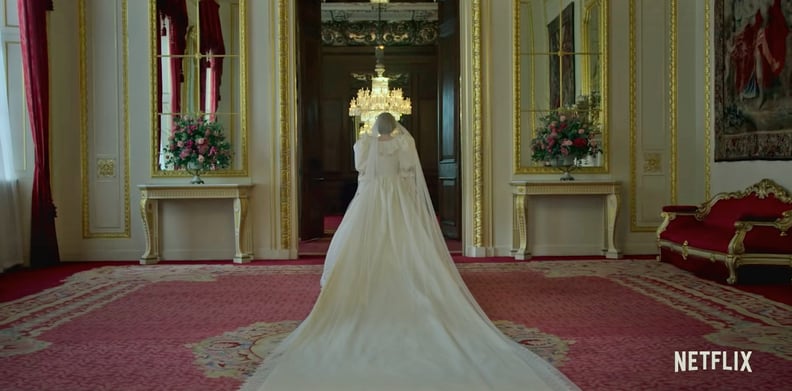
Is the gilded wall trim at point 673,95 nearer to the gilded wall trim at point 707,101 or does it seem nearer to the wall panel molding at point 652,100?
the wall panel molding at point 652,100

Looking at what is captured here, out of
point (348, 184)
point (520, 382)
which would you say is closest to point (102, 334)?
point (520, 382)

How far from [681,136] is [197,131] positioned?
19.6 feet

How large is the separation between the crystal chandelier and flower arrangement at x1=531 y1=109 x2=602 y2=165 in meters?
6.05

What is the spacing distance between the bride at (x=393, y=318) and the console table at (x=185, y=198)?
8.83 ft

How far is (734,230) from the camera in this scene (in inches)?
270

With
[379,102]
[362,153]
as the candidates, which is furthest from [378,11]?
[362,153]

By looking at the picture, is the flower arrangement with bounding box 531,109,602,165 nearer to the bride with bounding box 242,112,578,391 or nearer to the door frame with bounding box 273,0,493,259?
the door frame with bounding box 273,0,493,259

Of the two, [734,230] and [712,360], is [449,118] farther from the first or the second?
[712,360]

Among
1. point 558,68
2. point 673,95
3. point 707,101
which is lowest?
point 707,101

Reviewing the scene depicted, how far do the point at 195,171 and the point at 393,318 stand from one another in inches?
195

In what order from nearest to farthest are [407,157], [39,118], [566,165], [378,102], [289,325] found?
[289,325], [407,157], [39,118], [566,165], [378,102]

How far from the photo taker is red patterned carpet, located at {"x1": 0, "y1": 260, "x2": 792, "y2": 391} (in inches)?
146

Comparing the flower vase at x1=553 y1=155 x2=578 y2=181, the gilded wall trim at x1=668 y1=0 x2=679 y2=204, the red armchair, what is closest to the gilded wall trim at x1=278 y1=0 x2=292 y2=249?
the flower vase at x1=553 y1=155 x2=578 y2=181

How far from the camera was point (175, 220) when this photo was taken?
29.2ft
